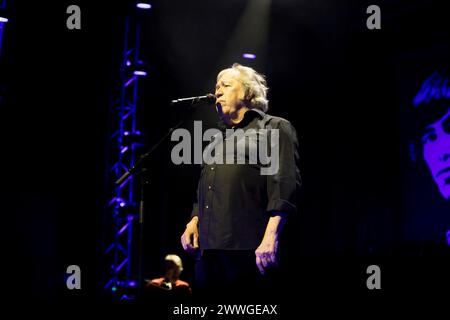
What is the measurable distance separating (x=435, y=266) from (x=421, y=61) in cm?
433

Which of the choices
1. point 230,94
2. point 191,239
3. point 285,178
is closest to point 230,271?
point 191,239

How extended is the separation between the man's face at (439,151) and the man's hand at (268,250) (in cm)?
397

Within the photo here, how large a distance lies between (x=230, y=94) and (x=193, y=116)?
11.3ft

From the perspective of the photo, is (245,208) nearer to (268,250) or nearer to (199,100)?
(268,250)

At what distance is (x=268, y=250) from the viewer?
2268 millimetres

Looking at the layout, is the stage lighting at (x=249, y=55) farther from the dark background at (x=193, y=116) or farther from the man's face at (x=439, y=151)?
the man's face at (x=439, y=151)

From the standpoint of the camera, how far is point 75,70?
5.30 m

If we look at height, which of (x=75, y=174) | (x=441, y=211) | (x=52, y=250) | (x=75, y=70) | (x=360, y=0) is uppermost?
(x=360, y=0)

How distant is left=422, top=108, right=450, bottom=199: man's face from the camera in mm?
5660

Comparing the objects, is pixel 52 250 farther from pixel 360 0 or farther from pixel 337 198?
pixel 360 0

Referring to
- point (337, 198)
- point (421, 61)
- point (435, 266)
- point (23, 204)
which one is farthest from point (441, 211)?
point (23, 204)

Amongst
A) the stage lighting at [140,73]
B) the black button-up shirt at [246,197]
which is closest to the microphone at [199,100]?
the black button-up shirt at [246,197]

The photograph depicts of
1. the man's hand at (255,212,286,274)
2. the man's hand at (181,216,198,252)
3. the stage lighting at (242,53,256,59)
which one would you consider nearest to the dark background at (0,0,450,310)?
the stage lighting at (242,53,256,59)

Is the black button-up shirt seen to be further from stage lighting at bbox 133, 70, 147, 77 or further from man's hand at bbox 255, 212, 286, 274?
stage lighting at bbox 133, 70, 147, 77
